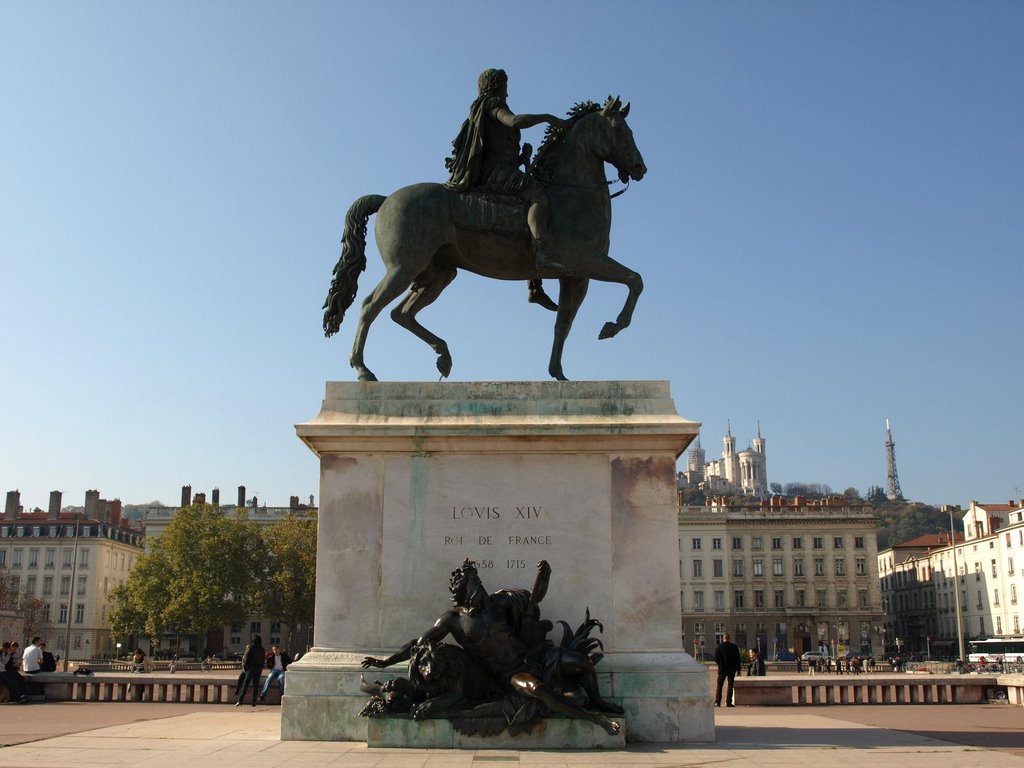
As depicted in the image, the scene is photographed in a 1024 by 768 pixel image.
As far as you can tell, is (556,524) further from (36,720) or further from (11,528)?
(11,528)

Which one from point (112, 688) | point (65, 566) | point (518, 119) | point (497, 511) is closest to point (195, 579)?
point (65, 566)

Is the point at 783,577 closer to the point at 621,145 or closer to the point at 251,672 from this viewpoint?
the point at 251,672

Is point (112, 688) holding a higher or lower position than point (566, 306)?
lower

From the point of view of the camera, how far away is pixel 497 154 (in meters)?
13.5

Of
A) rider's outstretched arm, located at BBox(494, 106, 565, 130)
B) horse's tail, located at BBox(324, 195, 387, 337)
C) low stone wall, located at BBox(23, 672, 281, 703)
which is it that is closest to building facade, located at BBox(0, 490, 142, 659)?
low stone wall, located at BBox(23, 672, 281, 703)

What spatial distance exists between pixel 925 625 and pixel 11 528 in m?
104

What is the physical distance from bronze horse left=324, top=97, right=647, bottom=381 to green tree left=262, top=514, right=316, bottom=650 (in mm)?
66074

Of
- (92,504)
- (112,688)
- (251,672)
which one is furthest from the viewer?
(92,504)

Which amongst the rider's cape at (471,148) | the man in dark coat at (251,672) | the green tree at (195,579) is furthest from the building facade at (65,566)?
the rider's cape at (471,148)

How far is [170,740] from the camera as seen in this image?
11.5 metres

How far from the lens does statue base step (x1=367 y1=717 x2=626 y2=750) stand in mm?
10406

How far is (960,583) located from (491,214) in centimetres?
11215

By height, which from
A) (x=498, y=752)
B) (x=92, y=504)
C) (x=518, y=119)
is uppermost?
(x=92, y=504)

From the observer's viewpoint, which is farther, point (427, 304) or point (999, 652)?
point (999, 652)
